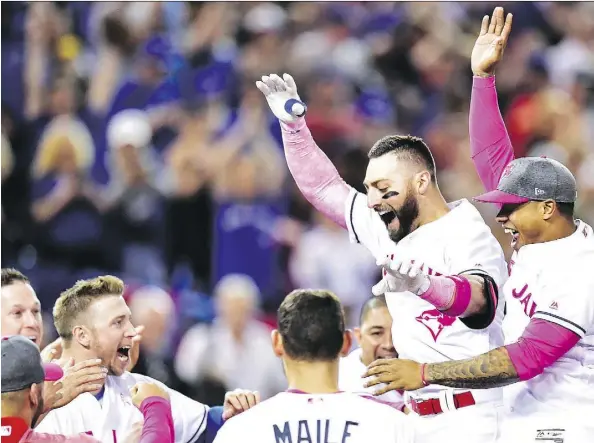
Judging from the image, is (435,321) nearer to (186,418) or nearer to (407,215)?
(407,215)

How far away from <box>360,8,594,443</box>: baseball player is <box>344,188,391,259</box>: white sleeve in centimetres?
73

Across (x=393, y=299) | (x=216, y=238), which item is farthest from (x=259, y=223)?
(x=393, y=299)

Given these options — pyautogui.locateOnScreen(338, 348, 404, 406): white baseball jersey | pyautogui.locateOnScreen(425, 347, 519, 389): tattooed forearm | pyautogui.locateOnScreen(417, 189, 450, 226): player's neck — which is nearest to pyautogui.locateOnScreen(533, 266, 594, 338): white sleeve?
pyautogui.locateOnScreen(425, 347, 519, 389): tattooed forearm

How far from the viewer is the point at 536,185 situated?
4879 millimetres

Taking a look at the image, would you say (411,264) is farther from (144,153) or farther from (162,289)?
(144,153)

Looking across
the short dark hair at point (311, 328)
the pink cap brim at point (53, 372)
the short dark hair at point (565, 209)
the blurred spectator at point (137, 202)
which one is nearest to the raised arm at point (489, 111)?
the short dark hair at point (565, 209)

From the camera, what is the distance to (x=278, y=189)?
9.79 metres

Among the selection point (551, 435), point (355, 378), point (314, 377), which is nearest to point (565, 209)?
point (551, 435)

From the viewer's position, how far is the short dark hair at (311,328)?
14.4ft

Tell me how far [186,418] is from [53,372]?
0.80 m

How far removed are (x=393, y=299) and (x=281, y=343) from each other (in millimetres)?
971

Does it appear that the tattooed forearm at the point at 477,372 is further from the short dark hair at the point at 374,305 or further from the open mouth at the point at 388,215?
the short dark hair at the point at 374,305

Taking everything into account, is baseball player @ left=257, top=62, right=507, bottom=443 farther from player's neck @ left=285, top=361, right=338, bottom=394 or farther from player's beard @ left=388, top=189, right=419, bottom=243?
player's neck @ left=285, top=361, right=338, bottom=394

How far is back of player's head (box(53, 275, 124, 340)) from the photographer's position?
5.29 meters
